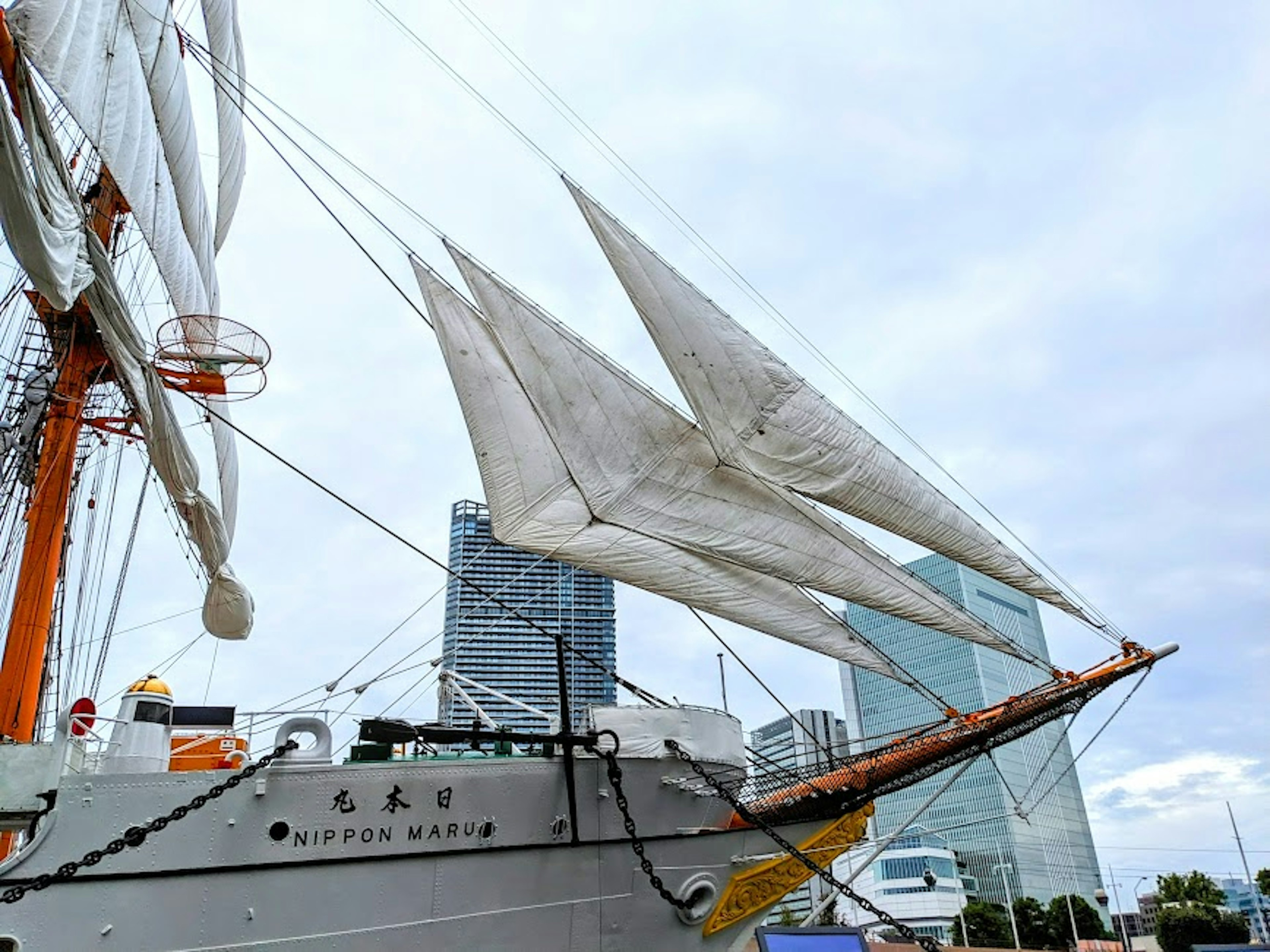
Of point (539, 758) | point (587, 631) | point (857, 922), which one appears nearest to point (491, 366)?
point (539, 758)

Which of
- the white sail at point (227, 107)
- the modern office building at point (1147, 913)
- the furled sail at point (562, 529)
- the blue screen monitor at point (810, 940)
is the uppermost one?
the white sail at point (227, 107)

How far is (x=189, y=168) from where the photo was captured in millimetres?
18234

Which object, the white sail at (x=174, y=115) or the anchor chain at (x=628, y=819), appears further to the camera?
the white sail at (x=174, y=115)

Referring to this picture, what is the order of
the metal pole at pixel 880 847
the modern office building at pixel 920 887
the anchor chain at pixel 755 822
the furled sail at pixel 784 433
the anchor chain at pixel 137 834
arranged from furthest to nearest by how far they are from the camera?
the modern office building at pixel 920 887 → the furled sail at pixel 784 433 → the metal pole at pixel 880 847 → the anchor chain at pixel 755 822 → the anchor chain at pixel 137 834

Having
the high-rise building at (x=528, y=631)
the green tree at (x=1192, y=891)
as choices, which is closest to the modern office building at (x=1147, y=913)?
the green tree at (x=1192, y=891)

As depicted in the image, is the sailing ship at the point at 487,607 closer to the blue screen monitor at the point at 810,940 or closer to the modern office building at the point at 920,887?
the blue screen monitor at the point at 810,940

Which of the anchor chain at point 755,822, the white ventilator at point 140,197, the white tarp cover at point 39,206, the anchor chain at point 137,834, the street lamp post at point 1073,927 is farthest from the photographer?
the street lamp post at point 1073,927

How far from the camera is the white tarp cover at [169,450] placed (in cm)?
1288

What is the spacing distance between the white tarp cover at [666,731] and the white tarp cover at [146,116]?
9.79 m

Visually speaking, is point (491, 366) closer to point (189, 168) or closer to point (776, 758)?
point (776, 758)

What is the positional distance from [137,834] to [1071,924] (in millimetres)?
47292

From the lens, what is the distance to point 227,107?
2256 centimetres

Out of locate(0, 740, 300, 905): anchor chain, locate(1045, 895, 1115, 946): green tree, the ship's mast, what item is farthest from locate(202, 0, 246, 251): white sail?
locate(1045, 895, 1115, 946): green tree

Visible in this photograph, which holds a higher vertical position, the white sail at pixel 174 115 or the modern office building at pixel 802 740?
the white sail at pixel 174 115
